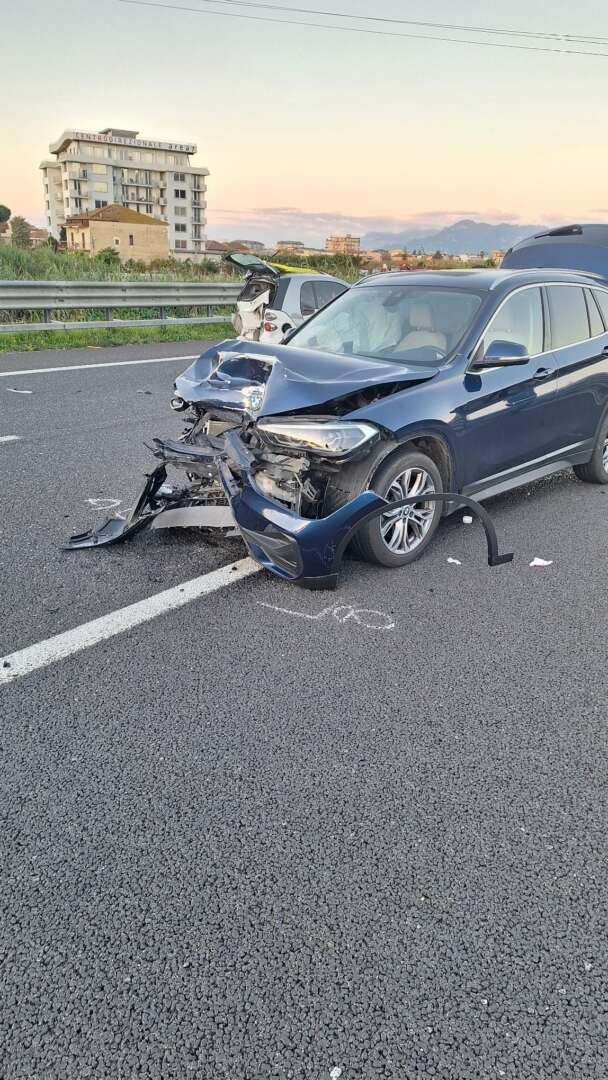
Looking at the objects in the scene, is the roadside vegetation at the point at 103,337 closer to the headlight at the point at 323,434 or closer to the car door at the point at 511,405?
the car door at the point at 511,405

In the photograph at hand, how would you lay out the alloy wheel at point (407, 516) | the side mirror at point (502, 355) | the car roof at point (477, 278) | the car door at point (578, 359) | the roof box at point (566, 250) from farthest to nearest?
the roof box at point (566, 250), the car door at point (578, 359), the car roof at point (477, 278), the side mirror at point (502, 355), the alloy wheel at point (407, 516)

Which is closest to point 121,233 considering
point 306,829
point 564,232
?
point 564,232

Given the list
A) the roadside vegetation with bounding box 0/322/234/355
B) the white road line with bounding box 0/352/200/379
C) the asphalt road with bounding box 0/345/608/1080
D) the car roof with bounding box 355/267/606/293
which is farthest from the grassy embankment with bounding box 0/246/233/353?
the asphalt road with bounding box 0/345/608/1080

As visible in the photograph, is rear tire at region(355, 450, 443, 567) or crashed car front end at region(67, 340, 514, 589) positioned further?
rear tire at region(355, 450, 443, 567)

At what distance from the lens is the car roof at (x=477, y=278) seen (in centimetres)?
554

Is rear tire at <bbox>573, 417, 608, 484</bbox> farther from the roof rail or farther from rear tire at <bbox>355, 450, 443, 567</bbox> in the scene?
the roof rail

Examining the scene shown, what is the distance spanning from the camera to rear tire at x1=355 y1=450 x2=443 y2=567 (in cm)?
454

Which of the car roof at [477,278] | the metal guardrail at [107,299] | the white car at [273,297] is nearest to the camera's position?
the car roof at [477,278]

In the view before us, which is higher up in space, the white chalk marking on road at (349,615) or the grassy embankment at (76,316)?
the grassy embankment at (76,316)

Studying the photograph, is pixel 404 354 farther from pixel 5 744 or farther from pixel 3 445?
pixel 3 445

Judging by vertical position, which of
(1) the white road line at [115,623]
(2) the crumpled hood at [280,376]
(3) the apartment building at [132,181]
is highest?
(3) the apartment building at [132,181]

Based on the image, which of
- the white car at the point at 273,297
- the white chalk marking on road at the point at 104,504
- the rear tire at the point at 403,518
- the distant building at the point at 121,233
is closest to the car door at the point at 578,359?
the rear tire at the point at 403,518

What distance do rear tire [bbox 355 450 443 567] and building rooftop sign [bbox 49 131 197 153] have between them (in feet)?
433

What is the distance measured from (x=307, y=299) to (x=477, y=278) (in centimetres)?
646
